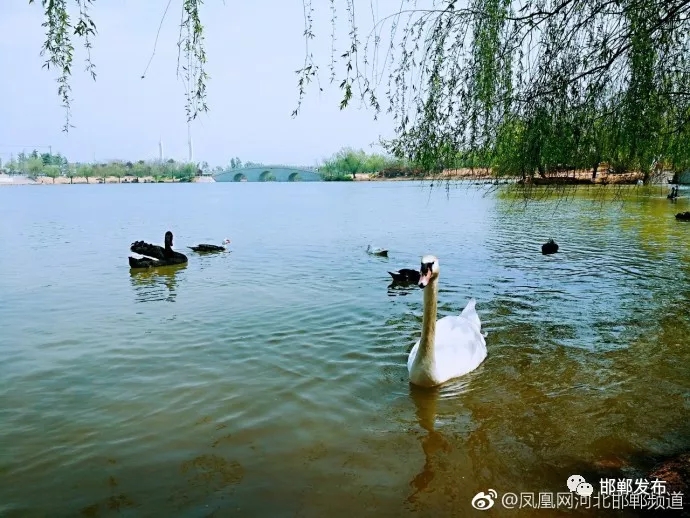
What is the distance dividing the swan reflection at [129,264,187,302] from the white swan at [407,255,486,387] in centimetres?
641

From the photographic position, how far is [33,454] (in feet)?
14.6

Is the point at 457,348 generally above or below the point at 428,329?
below

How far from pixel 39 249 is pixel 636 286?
18731mm

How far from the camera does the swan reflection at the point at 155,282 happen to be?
11.0m

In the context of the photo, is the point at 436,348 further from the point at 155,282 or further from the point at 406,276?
the point at 155,282

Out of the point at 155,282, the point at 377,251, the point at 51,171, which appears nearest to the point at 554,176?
the point at 155,282

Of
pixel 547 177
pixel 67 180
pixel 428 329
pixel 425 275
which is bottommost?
pixel 428 329

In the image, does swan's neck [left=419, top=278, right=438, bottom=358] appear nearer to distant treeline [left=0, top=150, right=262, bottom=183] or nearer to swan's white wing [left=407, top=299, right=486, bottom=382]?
swan's white wing [left=407, top=299, right=486, bottom=382]

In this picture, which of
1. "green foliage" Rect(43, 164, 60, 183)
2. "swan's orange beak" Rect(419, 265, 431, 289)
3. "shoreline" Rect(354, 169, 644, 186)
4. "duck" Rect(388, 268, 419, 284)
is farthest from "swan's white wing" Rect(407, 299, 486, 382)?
"green foliage" Rect(43, 164, 60, 183)

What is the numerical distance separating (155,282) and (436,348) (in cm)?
857

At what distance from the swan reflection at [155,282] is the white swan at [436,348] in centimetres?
641

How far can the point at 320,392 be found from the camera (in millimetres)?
5668

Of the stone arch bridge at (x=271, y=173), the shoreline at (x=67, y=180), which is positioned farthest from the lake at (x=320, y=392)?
the shoreline at (x=67, y=180)

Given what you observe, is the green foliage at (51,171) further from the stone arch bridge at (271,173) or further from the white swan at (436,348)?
the white swan at (436,348)
